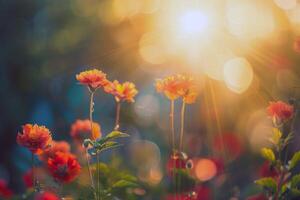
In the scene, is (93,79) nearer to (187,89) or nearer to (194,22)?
(187,89)

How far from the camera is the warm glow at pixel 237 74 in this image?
4.36m

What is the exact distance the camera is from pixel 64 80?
6016 millimetres

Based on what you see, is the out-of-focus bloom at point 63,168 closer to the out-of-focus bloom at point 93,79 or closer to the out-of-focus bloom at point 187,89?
the out-of-focus bloom at point 93,79

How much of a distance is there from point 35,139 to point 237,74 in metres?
2.84

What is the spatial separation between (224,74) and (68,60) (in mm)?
1952

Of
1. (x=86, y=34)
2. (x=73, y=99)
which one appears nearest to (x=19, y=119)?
(x=73, y=99)

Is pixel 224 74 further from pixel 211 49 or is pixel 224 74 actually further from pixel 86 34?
pixel 86 34

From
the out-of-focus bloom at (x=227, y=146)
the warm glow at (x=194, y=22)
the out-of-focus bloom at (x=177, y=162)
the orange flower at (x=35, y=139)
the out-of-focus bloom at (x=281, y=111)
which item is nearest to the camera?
the orange flower at (x=35, y=139)

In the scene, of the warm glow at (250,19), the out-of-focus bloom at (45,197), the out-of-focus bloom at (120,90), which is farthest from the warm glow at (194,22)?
the out-of-focus bloom at (45,197)

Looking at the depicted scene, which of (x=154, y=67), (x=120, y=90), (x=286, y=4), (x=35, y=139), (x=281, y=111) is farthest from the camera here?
(x=154, y=67)

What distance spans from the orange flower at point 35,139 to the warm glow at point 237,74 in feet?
8.80

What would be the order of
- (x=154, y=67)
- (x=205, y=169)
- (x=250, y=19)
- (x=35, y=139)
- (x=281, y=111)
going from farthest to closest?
(x=154, y=67) → (x=250, y=19) → (x=205, y=169) → (x=281, y=111) → (x=35, y=139)

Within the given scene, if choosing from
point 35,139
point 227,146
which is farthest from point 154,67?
point 35,139

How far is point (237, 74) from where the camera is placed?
14.7ft
